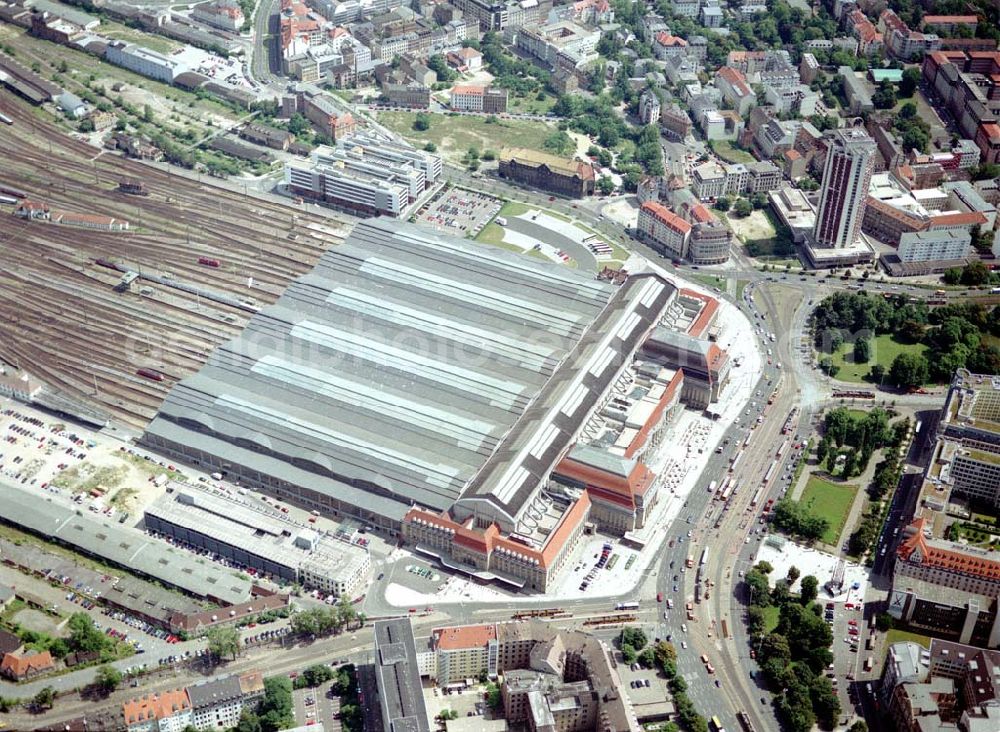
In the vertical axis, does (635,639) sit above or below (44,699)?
above

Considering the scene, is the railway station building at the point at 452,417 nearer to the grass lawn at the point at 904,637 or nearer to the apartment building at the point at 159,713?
the grass lawn at the point at 904,637

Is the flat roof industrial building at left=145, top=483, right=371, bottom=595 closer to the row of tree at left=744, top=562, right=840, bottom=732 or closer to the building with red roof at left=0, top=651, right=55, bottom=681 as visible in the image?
the building with red roof at left=0, top=651, right=55, bottom=681

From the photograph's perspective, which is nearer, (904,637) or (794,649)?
(794,649)

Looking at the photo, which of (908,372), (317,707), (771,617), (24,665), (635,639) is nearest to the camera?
(317,707)

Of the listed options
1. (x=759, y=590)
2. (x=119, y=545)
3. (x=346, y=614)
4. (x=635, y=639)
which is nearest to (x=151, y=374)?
(x=119, y=545)

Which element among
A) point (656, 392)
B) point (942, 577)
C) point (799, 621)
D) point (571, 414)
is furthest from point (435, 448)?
point (942, 577)

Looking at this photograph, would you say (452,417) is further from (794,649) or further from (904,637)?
(904,637)

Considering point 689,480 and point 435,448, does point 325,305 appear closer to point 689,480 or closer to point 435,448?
point 435,448
